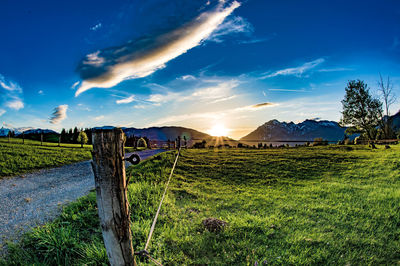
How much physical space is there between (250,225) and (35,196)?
24.9ft

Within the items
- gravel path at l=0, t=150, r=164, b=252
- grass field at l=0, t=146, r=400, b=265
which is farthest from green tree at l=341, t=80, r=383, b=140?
gravel path at l=0, t=150, r=164, b=252

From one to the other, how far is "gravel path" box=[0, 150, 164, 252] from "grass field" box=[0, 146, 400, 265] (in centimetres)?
75

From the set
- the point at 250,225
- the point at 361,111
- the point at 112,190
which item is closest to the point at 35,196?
the point at 112,190

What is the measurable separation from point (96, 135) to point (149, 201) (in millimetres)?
4479

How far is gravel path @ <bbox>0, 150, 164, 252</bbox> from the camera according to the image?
5093 millimetres

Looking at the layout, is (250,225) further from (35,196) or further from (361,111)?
(361,111)

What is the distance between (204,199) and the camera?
7.21 metres

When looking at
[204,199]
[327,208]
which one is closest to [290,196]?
[327,208]

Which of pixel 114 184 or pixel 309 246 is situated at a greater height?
pixel 114 184

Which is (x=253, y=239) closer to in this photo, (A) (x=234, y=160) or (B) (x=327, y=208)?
(B) (x=327, y=208)

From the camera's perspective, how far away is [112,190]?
6.79ft

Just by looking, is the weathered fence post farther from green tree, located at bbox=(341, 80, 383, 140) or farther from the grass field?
green tree, located at bbox=(341, 80, 383, 140)

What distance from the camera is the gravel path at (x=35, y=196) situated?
509cm

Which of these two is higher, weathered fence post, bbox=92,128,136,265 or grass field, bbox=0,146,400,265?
weathered fence post, bbox=92,128,136,265
